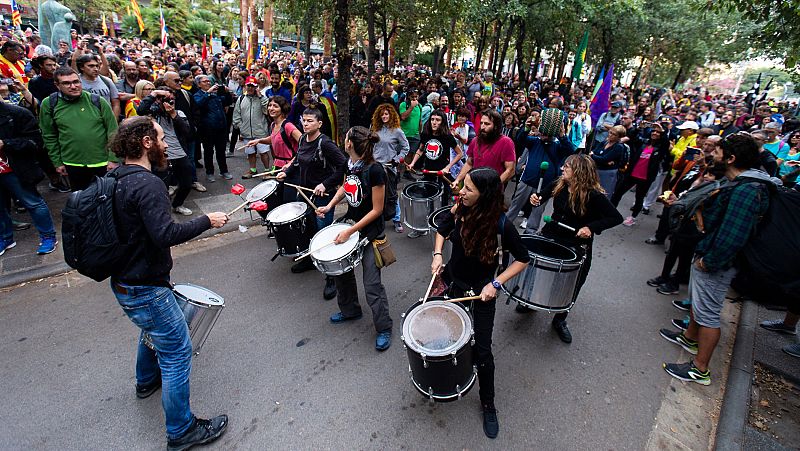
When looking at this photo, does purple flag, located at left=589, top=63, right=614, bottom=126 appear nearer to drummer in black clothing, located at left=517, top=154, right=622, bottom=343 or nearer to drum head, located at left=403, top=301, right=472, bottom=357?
drummer in black clothing, located at left=517, top=154, right=622, bottom=343

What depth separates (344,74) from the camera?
830 cm

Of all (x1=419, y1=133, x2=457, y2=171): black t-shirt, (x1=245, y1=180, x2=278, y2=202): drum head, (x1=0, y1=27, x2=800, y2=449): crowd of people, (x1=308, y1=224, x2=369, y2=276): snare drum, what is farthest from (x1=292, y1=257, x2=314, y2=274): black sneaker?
(x1=419, y1=133, x2=457, y2=171): black t-shirt

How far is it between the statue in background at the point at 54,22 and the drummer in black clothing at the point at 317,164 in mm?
8692

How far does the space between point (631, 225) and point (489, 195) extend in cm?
635

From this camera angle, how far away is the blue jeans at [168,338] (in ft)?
7.87

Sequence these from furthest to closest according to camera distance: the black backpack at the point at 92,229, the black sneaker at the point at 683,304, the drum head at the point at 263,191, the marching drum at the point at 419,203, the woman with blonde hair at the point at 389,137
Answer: the woman with blonde hair at the point at 389,137 → the marching drum at the point at 419,203 → the black sneaker at the point at 683,304 → the drum head at the point at 263,191 → the black backpack at the point at 92,229

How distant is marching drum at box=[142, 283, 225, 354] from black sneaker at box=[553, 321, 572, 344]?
3261 mm

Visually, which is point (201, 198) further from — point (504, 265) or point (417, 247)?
point (504, 265)

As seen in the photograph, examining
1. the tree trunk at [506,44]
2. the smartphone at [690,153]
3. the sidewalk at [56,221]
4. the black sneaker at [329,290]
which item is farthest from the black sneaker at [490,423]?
the tree trunk at [506,44]

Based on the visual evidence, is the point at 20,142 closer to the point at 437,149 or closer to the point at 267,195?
the point at 267,195

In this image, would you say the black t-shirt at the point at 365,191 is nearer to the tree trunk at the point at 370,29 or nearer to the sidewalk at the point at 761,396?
the sidewalk at the point at 761,396

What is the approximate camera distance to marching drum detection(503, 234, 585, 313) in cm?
335

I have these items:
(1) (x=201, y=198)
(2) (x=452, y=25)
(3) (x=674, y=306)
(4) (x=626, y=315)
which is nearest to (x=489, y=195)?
(4) (x=626, y=315)

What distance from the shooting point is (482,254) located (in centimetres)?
274
